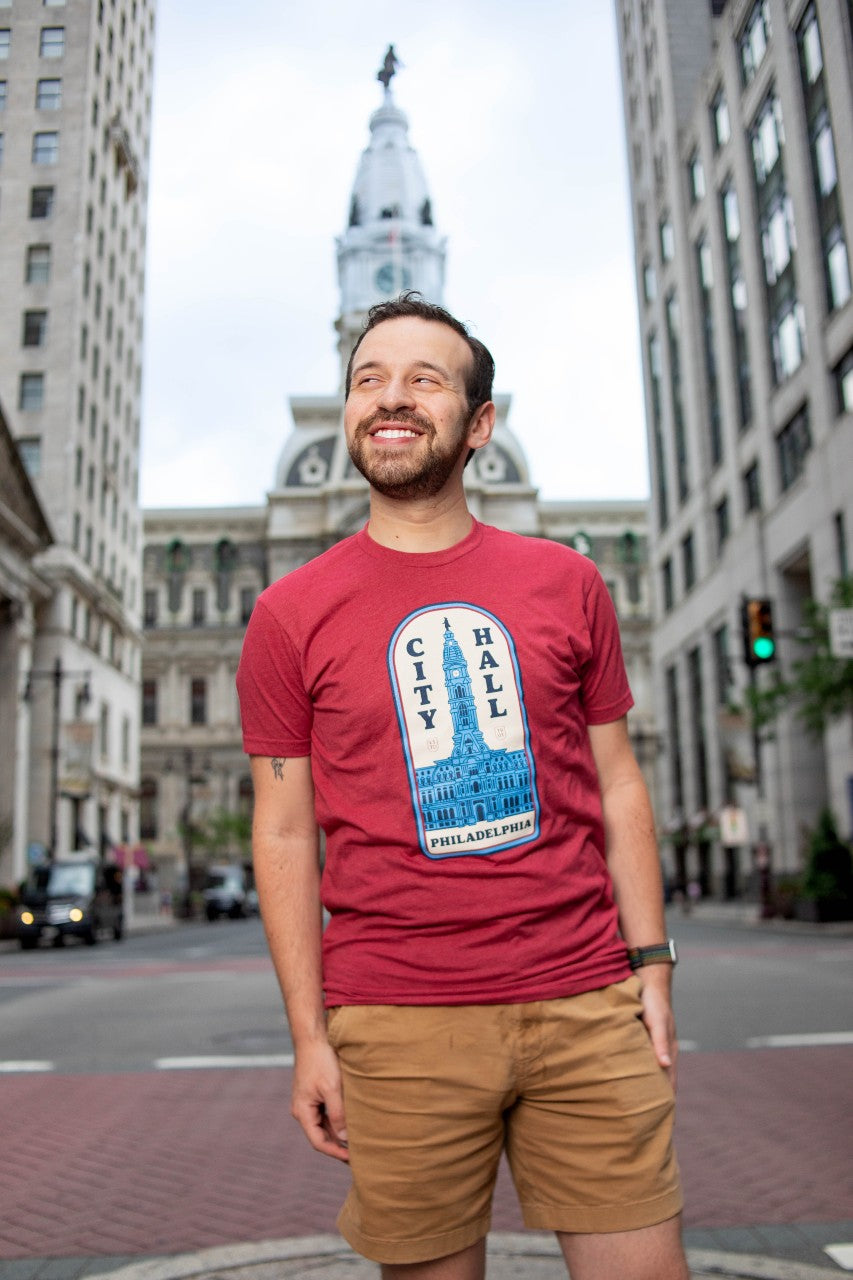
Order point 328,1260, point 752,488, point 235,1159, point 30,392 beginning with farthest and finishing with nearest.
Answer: point 752,488, point 30,392, point 235,1159, point 328,1260

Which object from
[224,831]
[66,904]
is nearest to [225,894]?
[224,831]

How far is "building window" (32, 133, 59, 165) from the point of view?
5.61 meters

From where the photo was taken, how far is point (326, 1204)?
241 inches

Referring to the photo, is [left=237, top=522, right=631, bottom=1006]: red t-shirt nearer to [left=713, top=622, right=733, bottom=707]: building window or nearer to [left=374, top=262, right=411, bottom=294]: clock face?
[left=374, top=262, right=411, bottom=294]: clock face

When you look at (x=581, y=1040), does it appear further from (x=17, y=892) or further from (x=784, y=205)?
(x=784, y=205)

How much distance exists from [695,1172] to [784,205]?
42.6m

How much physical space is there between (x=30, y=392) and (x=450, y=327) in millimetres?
5142

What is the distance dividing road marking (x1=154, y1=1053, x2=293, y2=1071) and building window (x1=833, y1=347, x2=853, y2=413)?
104 ft

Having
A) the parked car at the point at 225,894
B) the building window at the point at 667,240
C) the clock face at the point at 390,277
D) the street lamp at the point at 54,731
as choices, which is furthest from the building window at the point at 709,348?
the parked car at the point at 225,894

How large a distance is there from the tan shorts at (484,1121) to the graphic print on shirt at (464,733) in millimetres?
372

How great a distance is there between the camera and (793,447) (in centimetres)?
4422

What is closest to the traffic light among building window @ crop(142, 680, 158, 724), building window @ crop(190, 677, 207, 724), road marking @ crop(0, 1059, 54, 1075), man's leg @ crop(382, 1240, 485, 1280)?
road marking @ crop(0, 1059, 54, 1075)

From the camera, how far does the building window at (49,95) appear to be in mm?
5249

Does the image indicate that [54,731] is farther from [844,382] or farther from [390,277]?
[844,382]
